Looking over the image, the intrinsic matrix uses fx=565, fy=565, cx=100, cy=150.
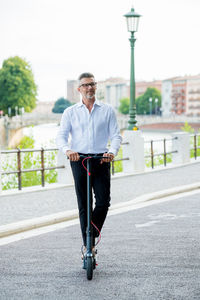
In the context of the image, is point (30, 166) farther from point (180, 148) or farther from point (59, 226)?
point (59, 226)

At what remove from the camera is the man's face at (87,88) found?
4.87m

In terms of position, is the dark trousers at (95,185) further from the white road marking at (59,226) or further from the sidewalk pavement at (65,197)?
the sidewalk pavement at (65,197)

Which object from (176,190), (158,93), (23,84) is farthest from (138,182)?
(158,93)

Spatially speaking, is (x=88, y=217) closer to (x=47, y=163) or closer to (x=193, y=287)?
(x=193, y=287)

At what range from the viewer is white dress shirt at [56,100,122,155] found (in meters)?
4.91

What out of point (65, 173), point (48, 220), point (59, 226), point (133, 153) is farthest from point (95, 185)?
point (133, 153)

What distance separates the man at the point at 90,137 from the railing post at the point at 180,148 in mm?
12214

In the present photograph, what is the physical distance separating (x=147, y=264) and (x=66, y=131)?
144 centimetres

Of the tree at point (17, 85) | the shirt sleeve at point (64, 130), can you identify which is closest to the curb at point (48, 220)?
the shirt sleeve at point (64, 130)

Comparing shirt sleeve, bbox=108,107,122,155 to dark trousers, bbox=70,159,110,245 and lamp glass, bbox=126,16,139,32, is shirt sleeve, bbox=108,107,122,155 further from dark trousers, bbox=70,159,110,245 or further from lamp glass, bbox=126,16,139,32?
lamp glass, bbox=126,16,139,32

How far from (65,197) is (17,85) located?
63995 mm

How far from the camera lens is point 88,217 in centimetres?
481

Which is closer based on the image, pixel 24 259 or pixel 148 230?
pixel 24 259

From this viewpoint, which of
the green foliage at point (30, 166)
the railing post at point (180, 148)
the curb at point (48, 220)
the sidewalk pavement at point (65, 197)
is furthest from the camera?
the railing post at point (180, 148)
